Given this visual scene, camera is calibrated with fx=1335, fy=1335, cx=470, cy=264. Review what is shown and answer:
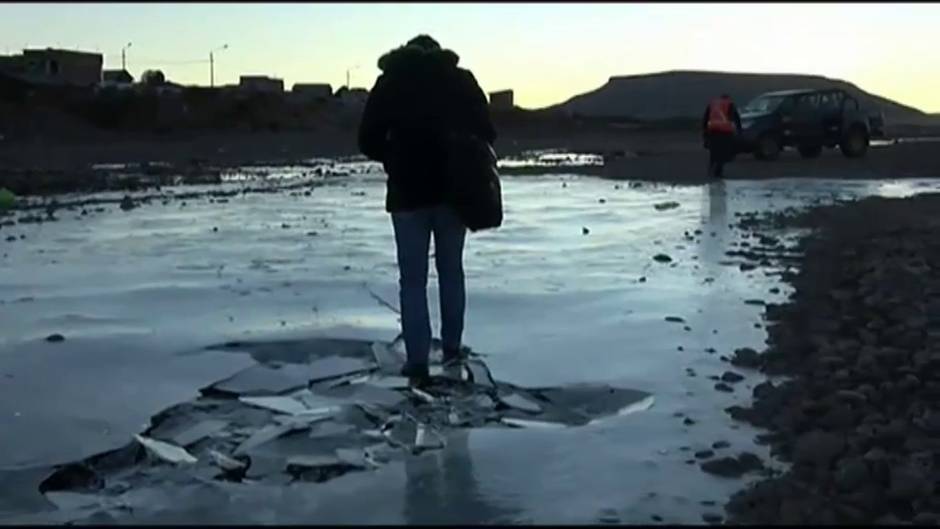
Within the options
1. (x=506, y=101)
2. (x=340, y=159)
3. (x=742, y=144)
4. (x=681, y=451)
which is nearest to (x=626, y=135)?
(x=506, y=101)

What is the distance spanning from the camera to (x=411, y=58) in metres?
6.43

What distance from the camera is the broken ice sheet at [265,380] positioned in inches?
254

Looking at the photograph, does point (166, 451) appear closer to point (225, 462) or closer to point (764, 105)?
point (225, 462)

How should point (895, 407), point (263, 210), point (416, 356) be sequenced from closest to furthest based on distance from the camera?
point (895, 407) < point (416, 356) < point (263, 210)

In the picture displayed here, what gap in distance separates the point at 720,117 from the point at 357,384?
1872cm

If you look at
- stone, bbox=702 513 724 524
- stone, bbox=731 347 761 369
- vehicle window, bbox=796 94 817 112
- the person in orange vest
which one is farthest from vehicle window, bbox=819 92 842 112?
stone, bbox=702 513 724 524

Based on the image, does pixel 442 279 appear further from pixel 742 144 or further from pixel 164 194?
pixel 742 144

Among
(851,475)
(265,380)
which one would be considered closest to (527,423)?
(851,475)

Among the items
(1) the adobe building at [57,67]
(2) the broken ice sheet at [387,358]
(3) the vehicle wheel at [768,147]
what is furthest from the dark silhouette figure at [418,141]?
(1) the adobe building at [57,67]

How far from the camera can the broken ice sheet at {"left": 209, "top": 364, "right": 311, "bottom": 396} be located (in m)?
6.46

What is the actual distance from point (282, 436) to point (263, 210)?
44.6 ft

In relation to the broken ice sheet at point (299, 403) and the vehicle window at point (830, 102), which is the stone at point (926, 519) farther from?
the vehicle window at point (830, 102)

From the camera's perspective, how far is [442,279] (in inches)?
271

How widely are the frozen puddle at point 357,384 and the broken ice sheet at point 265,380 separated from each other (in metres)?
0.02
